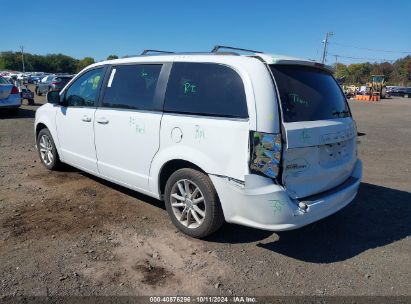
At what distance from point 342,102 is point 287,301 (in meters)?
2.35

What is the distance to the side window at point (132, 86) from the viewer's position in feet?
14.7

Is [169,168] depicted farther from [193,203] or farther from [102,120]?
[102,120]

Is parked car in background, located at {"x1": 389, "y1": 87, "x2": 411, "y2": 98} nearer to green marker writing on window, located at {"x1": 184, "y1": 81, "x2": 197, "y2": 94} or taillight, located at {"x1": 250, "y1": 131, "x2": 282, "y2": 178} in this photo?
green marker writing on window, located at {"x1": 184, "y1": 81, "x2": 197, "y2": 94}

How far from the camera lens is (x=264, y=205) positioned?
3484mm

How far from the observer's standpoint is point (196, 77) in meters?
4.04

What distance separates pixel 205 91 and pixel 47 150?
3.81 m

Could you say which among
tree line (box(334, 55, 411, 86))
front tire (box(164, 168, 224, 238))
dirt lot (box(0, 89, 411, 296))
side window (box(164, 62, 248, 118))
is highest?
tree line (box(334, 55, 411, 86))

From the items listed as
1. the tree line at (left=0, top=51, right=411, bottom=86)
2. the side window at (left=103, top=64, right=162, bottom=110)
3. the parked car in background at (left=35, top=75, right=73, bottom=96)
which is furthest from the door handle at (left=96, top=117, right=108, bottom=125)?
the tree line at (left=0, top=51, right=411, bottom=86)

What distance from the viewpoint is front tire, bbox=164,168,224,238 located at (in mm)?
3861

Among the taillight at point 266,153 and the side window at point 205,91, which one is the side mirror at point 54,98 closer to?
the side window at point 205,91

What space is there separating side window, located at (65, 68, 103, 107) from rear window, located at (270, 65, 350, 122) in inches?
105

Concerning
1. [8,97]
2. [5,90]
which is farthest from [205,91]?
[8,97]

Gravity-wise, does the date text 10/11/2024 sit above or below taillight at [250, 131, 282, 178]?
below

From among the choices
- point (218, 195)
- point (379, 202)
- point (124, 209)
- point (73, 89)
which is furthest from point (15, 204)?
point (379, 202)
